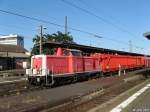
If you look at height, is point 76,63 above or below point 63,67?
above

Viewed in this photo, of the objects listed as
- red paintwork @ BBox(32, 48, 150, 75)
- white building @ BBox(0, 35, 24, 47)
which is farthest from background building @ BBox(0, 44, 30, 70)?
white building @ BBox(0, 35, 24, 47)

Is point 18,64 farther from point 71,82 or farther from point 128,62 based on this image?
point 71,82

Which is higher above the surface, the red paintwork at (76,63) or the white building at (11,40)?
the white building at (11,40)

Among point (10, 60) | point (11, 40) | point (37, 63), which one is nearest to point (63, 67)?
point (37, 63)

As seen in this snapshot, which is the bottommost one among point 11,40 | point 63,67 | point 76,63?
point 63,67

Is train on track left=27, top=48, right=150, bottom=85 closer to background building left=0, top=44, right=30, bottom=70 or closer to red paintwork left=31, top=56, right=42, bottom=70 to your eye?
red paintwork left=31, top=56, right=42, bottom=70

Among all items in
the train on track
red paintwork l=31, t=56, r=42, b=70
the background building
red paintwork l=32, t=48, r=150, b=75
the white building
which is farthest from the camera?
the white building

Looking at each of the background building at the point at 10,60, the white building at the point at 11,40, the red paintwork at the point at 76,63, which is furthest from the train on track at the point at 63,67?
the white building at the point at 11,40

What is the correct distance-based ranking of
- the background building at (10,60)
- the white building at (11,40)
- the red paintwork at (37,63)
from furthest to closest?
1. the white building at (11,40)
2. the background building at (10,60)
3. the red paintwork at (37,63)

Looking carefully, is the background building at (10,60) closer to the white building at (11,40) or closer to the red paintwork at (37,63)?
the red paintwork at (37,63)

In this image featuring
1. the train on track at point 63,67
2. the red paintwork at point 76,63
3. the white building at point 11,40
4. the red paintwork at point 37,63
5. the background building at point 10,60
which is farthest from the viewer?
the white building at point 11,40

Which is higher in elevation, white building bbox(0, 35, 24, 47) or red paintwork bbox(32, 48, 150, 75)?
white building bbox(0, 35, 24, 47)

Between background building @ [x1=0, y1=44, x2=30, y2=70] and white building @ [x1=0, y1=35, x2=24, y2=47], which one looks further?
white building @ [x1=0, y1=35, x2=24, y2=47]

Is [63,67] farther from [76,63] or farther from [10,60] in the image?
[10,60]
